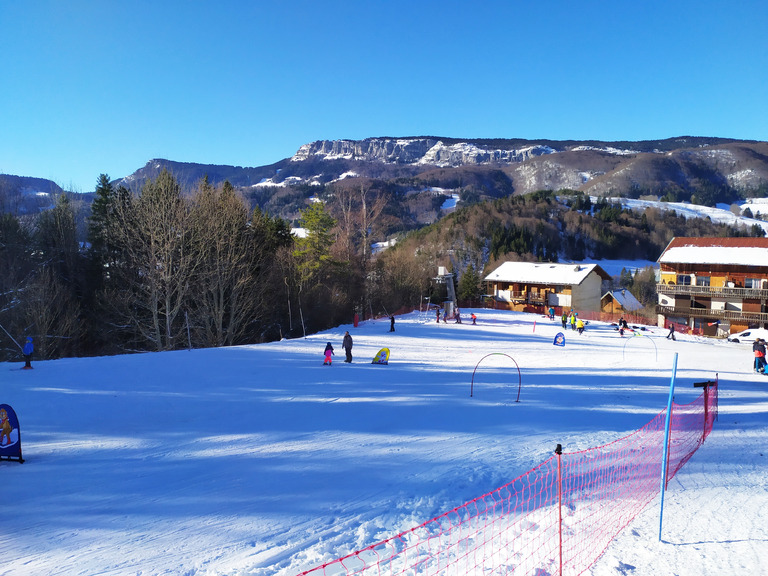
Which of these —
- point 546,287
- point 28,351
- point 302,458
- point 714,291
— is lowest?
point 302,458

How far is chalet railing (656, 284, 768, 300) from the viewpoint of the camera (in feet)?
148

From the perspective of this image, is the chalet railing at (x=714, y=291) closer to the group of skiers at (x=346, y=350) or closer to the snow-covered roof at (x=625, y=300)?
the snow-covered roof at (x=625, y=300)

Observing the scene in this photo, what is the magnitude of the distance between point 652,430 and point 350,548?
9.03 metres

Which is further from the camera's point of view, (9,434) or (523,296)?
(523,296)

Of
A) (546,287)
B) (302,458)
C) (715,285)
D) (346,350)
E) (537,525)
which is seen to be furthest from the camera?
(546,287)

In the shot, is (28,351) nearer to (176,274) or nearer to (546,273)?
(176,274)

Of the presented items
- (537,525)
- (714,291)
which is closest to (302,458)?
(537,525)

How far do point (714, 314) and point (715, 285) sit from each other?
A: 3430 mm

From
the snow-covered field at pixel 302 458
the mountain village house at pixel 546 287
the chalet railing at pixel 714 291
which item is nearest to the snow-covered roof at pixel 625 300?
the mountain village house at pixel 546 287

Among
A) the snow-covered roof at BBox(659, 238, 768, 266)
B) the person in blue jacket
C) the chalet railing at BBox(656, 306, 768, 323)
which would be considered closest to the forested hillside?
the person in blue jacket

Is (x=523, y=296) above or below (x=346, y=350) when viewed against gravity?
above

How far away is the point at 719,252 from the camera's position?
161 feet

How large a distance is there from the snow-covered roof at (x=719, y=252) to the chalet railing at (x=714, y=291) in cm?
265

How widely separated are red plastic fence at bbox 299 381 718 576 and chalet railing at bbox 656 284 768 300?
46.5 meters
